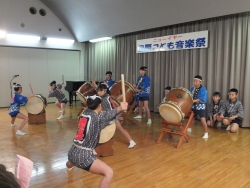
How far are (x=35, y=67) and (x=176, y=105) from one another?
652 centimetres

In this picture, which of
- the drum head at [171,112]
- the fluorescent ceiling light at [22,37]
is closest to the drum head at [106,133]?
the drum head at [171,112]

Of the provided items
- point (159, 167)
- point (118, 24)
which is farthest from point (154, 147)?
point (118, 24)

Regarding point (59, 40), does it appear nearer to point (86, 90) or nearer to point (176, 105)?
point (86, 90)

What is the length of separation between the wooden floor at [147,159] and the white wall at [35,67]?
146 inches

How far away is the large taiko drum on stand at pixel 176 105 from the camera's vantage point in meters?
3.64

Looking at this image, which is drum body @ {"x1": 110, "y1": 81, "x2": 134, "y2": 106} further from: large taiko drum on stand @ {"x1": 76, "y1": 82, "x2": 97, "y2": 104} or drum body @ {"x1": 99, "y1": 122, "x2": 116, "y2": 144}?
drum body @ {"x1": 99, "y1": 122, "x2": 116, "y2": 144}

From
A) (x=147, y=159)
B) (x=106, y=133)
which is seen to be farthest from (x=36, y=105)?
(x=147, y=159)

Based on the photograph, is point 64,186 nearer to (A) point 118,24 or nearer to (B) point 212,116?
(B) point 212,116

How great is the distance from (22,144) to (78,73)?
242 inches

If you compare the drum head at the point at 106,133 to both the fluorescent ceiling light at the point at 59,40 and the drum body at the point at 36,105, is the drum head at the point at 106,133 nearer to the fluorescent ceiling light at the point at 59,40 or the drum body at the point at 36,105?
the drum body at the point at 36,105

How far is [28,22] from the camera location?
26.9 feet

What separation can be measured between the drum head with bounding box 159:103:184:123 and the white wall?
6233 millimetres

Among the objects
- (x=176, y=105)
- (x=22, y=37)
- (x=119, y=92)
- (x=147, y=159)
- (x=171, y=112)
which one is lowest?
(x=147, y=159)

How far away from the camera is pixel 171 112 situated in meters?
3.71
